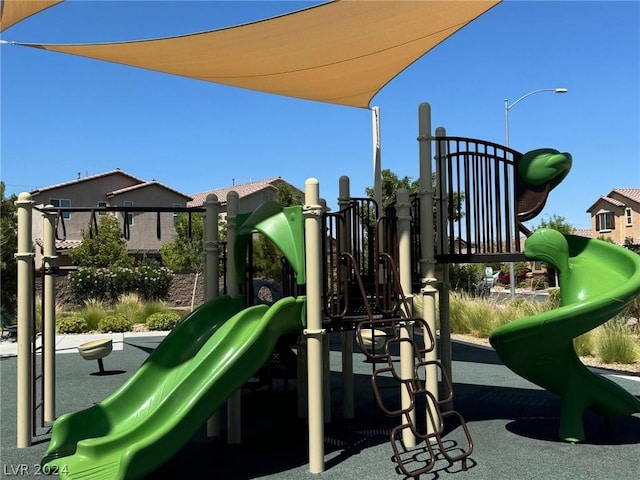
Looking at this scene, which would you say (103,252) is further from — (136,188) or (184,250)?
(136,188)

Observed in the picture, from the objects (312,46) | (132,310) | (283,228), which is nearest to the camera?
(283,228)

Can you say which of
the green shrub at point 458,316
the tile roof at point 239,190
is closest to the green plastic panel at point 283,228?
the green shrub at point 458,316

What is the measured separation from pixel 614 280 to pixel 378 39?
13.9 feet

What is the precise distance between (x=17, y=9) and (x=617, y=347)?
11.5m

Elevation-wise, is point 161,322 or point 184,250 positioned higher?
point 184,250

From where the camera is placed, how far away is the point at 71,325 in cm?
1767

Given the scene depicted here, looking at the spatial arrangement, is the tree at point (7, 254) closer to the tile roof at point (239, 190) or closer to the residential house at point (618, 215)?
the tile roof at point (239, 190)

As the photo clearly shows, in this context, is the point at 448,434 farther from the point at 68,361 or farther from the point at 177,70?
the point at 68,361

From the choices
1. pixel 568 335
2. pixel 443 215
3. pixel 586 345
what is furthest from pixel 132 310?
pixel 568 335

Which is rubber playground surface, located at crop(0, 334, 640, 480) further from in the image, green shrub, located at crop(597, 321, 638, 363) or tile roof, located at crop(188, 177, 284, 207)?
tile roof, located at crop(188, 177, 284, 207)

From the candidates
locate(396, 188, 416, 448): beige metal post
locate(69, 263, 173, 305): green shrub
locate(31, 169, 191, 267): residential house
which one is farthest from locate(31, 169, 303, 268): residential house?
locate(396, 188, 416, 448): beige metal post

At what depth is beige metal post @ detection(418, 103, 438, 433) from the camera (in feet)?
20.4

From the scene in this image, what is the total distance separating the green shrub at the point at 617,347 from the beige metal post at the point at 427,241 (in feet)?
21.5

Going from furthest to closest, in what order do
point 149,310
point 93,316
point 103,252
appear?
point 103,252 → point 149,310 → point 93,316
